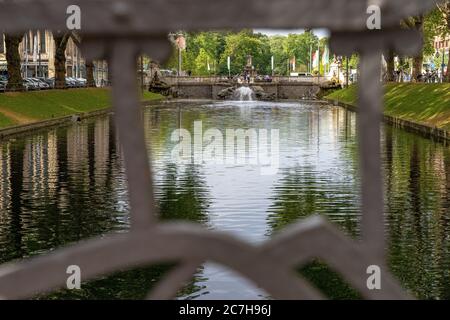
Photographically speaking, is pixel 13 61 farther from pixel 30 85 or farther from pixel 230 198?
pixel 230 198

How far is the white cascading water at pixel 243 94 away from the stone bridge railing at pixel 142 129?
11647 centimetres

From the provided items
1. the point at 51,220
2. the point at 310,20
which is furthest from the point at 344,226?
the point at 310,20

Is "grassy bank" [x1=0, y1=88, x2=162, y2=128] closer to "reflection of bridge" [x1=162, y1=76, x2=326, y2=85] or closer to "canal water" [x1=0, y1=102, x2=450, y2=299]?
"canal water" [x1=0, y1=102, x2=450, y2=299]

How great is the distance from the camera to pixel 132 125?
506 cm

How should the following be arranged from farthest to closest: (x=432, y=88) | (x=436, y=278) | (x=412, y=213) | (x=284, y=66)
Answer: (x=284, y=66), (x=432, y=88), (x=412, y=213), (x=436, y=278)

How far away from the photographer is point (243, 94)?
4820 inches

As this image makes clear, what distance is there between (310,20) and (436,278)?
8.37 m

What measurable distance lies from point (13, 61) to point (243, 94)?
231ft

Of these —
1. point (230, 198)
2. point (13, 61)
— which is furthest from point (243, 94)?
point (230, 198)

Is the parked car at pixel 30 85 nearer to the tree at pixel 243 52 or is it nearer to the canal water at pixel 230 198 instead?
the canal water at pixel 230 198

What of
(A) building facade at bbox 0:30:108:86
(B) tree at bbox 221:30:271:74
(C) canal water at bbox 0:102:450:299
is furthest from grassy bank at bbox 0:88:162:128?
(B) tree at bbox 221:30:271:74

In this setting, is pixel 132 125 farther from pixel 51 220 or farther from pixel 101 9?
pixel 51 220

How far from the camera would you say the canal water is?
12883mm

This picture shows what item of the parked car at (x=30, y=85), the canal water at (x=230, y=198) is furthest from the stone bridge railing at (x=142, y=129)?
the parked car at (x=30, y=85)
